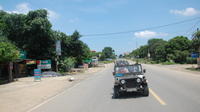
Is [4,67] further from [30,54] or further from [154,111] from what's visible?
[154,111]

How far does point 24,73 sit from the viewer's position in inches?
1539

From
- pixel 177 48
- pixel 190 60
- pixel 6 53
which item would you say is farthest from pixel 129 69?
pixel 177 48

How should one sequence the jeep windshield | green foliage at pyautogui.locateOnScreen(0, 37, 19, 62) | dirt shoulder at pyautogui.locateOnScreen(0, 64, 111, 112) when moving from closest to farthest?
dirt shoulder at pyautogui.locateOnScreen(0, 64, 111, 112) → the jeep windshield → green foliage at pyautogui.locateOnScreen(0, 37, 19, 62)

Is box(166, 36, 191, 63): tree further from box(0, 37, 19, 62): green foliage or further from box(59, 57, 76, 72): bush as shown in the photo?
box(0, 37, 19, 62): green foliage

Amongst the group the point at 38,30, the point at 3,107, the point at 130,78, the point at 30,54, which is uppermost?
the point at 38,30

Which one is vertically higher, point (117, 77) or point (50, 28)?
point (50, 28)

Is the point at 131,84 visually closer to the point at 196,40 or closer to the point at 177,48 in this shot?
the point at 196,40

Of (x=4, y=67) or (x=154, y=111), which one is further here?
(x=4, y=67)

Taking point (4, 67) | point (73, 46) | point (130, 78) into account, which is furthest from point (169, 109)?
point (73, 46)

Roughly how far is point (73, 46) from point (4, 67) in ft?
45.9

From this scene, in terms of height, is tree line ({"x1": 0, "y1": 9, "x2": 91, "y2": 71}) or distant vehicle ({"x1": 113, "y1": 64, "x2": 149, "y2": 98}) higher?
tree line ({"x1": 0, "y1": 9, "x2": 91, "y2": 71})

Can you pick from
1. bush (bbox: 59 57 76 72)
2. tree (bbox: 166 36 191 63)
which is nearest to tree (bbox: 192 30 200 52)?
bush (bbox: 59 57 76 72)

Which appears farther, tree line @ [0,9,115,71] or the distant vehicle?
tree line @ [0,9,115,71]

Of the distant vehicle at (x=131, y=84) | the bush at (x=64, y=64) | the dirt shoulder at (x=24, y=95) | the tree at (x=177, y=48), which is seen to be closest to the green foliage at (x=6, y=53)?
the dirt shoulder at (x=24, y=95)
